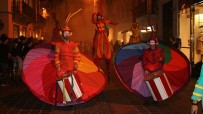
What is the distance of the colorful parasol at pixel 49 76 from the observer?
784cm

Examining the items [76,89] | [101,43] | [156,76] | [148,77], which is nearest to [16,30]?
[101,43]

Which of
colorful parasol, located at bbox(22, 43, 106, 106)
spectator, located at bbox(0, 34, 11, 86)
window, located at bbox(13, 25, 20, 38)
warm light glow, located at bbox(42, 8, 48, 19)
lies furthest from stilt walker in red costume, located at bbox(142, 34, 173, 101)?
warm light glow, located at bbox(42, 8, 48, 19)

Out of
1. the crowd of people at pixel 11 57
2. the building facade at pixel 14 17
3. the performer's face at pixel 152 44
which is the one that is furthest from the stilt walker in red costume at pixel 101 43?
the building facade at pixel 14 17

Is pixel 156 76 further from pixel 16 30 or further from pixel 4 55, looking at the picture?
pixel 16 30

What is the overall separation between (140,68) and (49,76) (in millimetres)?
2359

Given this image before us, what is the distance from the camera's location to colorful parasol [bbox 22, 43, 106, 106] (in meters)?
7.84

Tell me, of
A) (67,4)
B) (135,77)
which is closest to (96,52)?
(135,77)

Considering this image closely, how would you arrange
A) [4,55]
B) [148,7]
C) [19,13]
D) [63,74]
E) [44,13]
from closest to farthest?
[63,74] → [4,55] → [19,13] → [148,7] → [44,13]

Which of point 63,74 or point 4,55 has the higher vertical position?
point 4,55

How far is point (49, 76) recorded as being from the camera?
8.05 metres

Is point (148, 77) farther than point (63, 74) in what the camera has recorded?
Yes

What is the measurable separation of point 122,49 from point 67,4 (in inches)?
973

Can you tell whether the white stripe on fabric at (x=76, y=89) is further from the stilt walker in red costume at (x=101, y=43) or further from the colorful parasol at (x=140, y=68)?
the stilt walker in red costume at (x=101, y=43)

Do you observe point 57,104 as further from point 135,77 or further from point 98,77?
point 135,77
